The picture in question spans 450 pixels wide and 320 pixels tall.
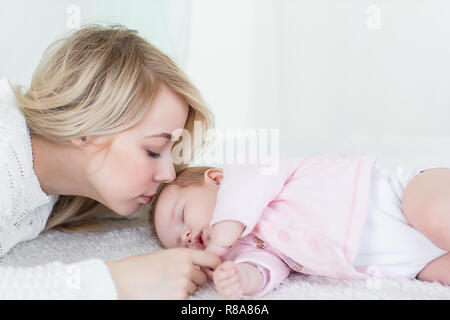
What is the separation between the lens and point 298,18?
210 cm

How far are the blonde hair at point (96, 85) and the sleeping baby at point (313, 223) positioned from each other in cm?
27

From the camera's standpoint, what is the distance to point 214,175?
1.36 metres

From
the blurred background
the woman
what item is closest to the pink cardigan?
the woman

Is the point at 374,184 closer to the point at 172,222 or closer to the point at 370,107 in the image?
the point at 172,222

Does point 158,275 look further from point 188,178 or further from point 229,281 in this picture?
point 188,178

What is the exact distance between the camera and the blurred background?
205cm

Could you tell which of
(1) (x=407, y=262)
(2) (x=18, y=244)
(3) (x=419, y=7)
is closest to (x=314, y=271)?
(1) (x=407, y=262)

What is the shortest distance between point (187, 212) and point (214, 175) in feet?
0.48

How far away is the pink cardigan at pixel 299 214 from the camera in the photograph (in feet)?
3.59

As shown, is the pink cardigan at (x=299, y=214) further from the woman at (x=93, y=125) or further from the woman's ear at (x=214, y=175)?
the woman at (x=93, y=125)

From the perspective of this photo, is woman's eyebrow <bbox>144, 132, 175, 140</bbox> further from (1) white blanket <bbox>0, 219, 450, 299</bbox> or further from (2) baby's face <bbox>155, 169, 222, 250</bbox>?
(1) white blanket <bbox>0, 219, 450, 299</bbox>

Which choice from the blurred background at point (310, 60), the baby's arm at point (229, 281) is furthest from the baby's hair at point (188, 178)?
the blurred background at point (310, 60)

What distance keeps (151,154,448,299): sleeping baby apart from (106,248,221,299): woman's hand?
108 mm
